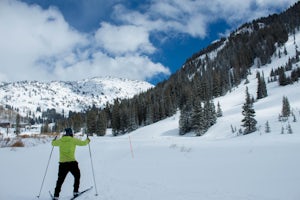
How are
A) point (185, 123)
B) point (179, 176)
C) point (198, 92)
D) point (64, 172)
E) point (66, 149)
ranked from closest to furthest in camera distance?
point (64, 172), point (66, 149), point (179, 176), point (185, 123), point (198, 92)

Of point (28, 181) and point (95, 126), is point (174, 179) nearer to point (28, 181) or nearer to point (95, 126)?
point (28, 181)

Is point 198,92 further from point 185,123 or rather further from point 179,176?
point 179,176

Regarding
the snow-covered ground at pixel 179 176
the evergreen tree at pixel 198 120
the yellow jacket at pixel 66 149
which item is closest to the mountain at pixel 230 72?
the evergreen tree at pixel 198 120

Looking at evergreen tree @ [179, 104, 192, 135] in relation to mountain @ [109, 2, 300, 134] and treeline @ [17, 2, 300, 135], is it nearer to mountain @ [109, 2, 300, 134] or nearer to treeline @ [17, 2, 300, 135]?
treeline @ [17, 2, 300, 135]

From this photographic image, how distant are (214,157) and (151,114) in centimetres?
7598

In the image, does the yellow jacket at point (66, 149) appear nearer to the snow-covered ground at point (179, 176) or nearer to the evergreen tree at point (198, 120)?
the snow-covered ground at point (179, 176)

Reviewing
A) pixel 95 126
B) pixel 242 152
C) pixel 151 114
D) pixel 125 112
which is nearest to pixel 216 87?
pixel 151 114

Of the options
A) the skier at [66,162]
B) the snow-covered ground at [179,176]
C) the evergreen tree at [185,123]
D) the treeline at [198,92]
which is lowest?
the snow-covered ground at [179,176]

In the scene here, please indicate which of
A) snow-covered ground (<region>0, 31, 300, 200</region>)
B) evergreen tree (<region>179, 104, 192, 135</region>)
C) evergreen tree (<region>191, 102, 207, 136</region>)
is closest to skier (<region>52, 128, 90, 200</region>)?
snow-covered ground (<region>0, 31, 300, 200</region>)

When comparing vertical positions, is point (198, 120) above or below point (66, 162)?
above

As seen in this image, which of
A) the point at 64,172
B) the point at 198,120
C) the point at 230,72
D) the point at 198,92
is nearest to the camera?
the point at 64,172

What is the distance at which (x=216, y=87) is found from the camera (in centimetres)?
9119

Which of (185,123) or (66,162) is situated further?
(185,123)

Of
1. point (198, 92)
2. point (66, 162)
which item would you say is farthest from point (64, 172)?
point (198, 92)
